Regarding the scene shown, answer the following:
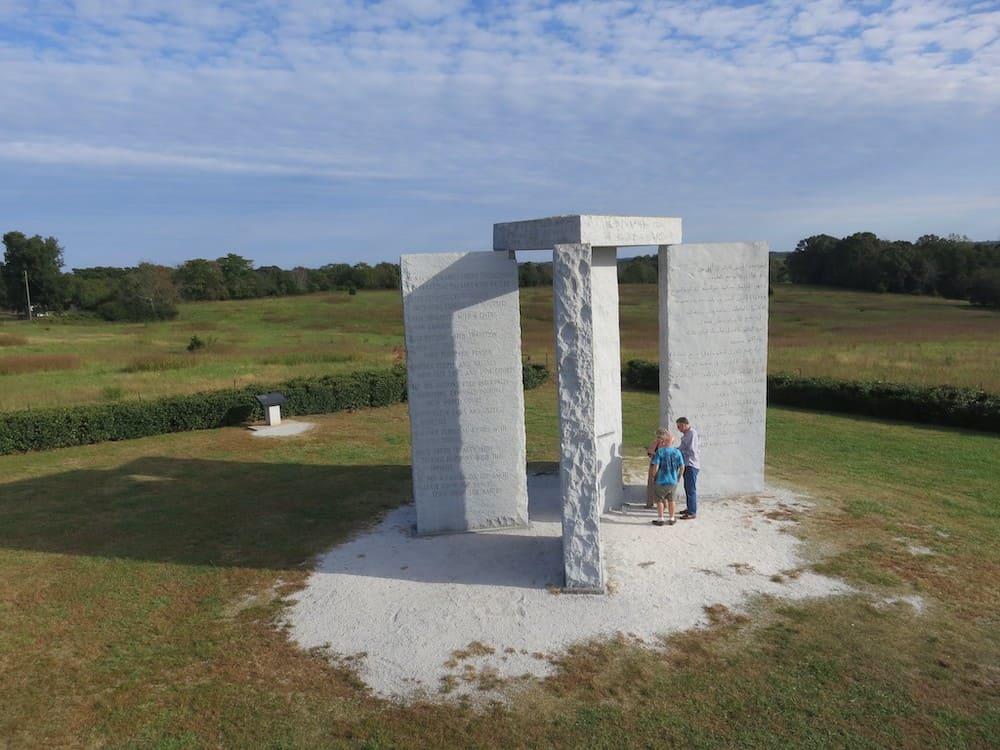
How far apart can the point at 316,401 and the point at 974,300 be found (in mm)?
48851

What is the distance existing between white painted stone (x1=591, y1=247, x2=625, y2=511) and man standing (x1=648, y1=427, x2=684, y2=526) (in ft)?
2.37

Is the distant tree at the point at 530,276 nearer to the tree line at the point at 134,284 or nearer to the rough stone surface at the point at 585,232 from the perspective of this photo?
the tree line at the point at 134,284

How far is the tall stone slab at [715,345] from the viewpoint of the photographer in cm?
1138

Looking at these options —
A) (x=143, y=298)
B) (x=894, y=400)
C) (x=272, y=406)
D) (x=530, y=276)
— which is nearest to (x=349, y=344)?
(x=272, y=406)

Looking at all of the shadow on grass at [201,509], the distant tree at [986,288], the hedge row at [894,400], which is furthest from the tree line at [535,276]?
the shadow on grass at [201,509]

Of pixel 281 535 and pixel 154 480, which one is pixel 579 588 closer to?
pixel 281 535

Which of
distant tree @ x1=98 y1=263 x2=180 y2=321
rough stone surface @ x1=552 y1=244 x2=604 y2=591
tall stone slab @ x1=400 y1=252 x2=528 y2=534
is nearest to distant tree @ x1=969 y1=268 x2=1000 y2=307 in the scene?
tall stone slab @ x1=400 y1=252 x2=528 y2=534

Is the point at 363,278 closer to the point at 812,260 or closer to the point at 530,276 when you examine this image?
the point at 530,276

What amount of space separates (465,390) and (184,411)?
38.8 feet

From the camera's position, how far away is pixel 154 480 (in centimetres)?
1439

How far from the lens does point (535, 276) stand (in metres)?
67.8

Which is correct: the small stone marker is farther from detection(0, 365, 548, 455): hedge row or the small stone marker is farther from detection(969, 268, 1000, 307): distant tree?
detection(969, 268, 1000, 307): distant tree

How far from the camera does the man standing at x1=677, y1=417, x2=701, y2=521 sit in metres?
10.9

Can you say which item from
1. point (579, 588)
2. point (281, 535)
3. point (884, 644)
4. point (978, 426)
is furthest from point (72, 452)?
point (978, 426)
